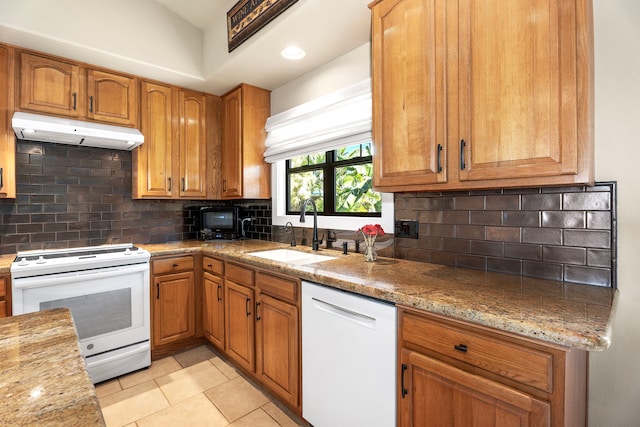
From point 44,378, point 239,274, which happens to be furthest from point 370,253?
point 44,378

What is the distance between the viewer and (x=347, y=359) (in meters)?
1.50

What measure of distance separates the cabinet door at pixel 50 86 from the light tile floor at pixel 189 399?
6.62 feet

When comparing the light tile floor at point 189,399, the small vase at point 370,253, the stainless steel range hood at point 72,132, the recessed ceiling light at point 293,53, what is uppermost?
the recessed ceiling light at point 293,53

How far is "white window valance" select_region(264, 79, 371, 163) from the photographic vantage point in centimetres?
219

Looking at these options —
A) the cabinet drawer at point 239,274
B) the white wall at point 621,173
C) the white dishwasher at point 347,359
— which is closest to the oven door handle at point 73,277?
the cabinet drawer at point 239,274

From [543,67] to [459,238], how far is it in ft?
2.91

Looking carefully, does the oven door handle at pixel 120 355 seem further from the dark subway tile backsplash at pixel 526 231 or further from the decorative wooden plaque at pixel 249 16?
the decorative wooden plaque at pixel 249 16

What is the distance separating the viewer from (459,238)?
70.0 inches

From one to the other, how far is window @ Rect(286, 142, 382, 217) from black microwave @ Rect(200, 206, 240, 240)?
0.57m

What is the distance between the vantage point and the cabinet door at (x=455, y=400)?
38.5 inches

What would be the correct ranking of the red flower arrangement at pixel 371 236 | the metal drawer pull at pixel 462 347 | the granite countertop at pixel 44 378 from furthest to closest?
the red flower arrangement at pixel 371 236 < the metal drawer pull at pixel 462 347 < the granite countertop at pixel 44 378

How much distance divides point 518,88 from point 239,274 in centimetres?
191

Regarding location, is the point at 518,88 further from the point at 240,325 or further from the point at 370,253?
the point at 240,325

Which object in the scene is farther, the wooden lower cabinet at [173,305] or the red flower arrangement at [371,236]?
the wooden lower cabinet at [173,305]
